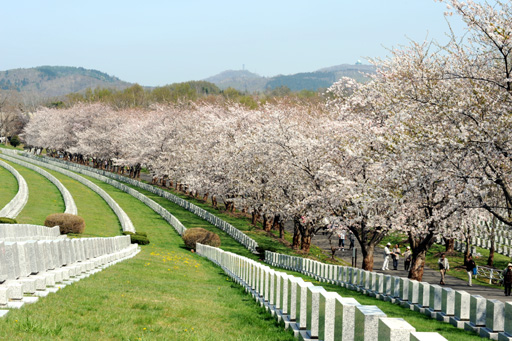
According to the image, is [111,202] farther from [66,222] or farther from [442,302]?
[442,302]

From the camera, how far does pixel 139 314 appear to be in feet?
37.5

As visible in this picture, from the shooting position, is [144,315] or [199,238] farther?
[199,238]

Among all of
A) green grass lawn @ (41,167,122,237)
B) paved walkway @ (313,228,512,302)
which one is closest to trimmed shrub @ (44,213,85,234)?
green grass lawn @ (41,167,122,237)

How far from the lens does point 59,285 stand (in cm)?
1438

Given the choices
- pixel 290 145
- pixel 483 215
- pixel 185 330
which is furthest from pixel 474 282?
pixel 185 330

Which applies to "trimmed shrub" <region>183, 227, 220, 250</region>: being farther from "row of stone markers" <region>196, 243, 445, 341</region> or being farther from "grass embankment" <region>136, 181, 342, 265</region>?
"row of stone markers" <region>196, 243, 445, 341</region>

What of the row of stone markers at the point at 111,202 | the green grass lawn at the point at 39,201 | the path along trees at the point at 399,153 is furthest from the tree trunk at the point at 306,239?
the green grass lawn at the point at 39,201

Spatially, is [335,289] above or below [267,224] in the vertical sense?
above

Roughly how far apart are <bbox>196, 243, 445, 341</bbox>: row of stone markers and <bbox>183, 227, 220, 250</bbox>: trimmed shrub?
27.0 metres

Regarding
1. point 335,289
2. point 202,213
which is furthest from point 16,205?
point 335,289

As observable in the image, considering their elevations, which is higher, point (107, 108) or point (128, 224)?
point (107, 108)

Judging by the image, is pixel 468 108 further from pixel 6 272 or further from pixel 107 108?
pixel 107 108

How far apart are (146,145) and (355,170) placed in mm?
68121

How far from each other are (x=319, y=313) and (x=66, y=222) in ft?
118
